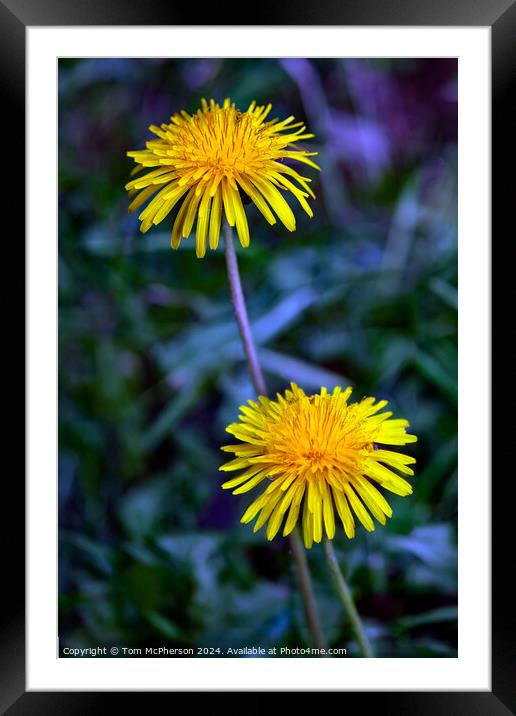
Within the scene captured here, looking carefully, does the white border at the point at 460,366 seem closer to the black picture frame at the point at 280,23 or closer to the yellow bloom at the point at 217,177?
the black picture frame at the point at 280,23

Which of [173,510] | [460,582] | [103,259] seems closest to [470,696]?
[460,582]

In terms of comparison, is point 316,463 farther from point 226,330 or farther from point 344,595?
point 226,330

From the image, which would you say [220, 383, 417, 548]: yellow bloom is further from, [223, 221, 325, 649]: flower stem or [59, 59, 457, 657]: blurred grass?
[59, 59, 457, 657]: blurred grass

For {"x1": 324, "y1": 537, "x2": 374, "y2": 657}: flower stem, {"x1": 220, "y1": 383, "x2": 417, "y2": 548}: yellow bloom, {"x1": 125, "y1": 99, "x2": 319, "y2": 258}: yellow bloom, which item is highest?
{"x1": 125, "y1": 99, "x2": 319, "y2": 258}: yellow bloom

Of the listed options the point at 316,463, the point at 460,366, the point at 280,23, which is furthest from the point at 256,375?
the point at 280,23

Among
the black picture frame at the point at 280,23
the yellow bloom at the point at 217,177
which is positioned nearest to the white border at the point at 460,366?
the black picture frame at the point at 280,23

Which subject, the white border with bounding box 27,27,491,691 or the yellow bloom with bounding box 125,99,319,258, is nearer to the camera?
the yellow bloom with bounding box 125,99,319,258

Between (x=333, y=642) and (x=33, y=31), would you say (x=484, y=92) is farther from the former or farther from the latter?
(x=333, y=642)

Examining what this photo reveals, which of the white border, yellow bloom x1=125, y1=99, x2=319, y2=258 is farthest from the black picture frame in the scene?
yellow bloom x1=125, y1=99, x2=319, y2=258
